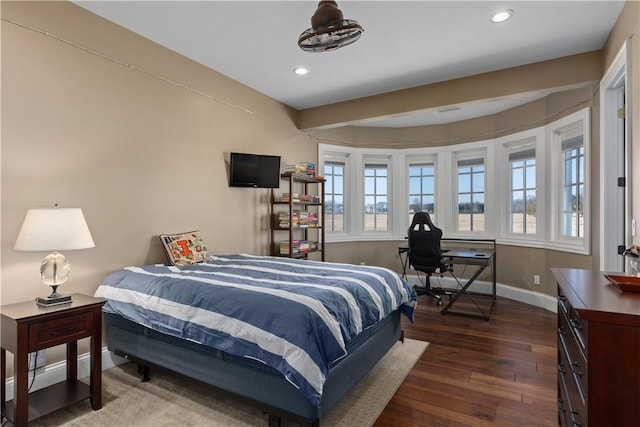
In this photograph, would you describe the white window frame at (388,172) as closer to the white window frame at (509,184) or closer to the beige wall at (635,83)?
the white window frame at (509,184)

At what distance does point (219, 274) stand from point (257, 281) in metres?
0.39

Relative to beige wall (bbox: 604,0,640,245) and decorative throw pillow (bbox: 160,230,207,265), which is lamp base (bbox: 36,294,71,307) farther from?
beige wall (bbox: 604,0,640,245)

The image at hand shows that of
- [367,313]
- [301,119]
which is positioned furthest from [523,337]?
[301,119]

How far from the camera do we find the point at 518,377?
8.36 ft

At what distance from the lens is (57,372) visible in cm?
240

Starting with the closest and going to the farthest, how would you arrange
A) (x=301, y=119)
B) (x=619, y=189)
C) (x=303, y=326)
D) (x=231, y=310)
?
(x=303, y=326), (x=231, y=310), (x=619, y=189), (x=301, y=119)

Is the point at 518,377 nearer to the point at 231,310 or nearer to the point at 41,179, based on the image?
the point at 231,310

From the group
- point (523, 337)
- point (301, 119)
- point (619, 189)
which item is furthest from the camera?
point (301, 119)

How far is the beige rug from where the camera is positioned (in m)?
2.00

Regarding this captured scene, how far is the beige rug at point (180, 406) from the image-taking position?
2.00 meters

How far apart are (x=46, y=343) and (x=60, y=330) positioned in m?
0.09

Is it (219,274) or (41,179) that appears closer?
(41,179)

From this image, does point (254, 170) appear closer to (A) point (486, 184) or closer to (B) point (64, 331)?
(B) point (64, 331)

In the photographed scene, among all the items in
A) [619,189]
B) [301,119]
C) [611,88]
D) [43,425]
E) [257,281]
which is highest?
[301,119]
